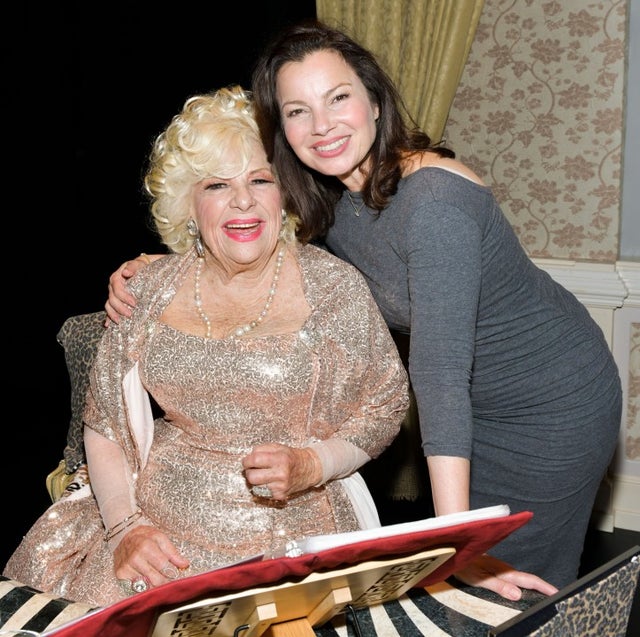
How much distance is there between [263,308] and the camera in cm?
215

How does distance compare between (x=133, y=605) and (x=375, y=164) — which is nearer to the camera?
(x=133, y=605)

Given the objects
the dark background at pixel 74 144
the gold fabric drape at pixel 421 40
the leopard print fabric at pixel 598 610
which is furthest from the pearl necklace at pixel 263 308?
the dark background at pixel 74 144

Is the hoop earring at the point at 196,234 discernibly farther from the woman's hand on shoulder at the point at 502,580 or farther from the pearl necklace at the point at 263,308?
the woman's hand on shoulder at the point at 502,580

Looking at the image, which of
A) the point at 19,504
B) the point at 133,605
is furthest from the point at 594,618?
the point at 19,504

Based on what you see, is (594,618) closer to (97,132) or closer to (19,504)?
(19,504)

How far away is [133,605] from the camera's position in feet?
3.91

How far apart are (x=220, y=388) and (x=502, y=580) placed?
71 cm

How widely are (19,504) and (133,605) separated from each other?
129 inches

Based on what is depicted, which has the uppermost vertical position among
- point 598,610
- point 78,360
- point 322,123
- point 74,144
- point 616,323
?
point 322,123

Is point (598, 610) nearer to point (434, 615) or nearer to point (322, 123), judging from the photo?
point (434, 615)

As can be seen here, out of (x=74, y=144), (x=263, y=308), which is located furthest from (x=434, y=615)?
(x=74, y=144)

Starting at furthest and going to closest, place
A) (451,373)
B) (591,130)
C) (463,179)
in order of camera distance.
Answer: (591,130) < (463,179) < (451,373)

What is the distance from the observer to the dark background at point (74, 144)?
16.0 feet

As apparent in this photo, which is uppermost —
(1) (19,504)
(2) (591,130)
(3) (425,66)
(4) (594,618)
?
(3) (425,66)
